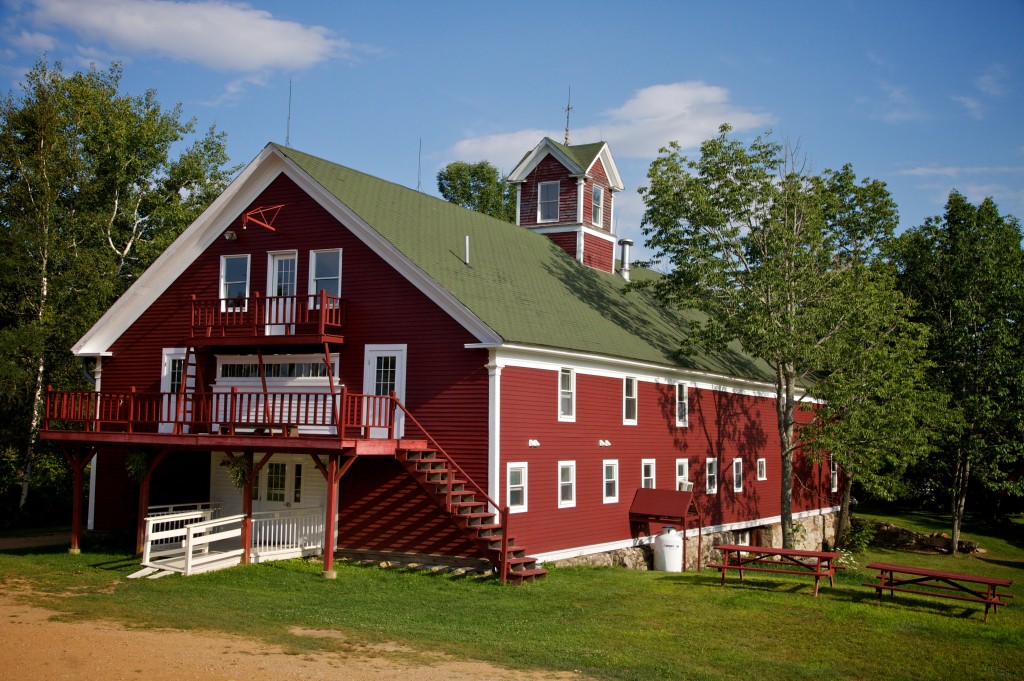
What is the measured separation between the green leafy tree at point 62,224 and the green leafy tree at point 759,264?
20605mm

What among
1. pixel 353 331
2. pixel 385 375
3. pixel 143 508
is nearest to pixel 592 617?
pixel 385 375

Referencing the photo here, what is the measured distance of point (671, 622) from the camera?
17078 mm

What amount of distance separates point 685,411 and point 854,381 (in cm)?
527

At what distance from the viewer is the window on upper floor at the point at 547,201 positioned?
1364 inches

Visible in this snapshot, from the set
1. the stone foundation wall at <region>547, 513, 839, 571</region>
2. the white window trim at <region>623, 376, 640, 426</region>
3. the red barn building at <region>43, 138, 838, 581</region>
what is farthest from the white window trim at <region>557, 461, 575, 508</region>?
the white window trim at <region>623, 376, 640, 426</region>

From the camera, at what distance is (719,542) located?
3253 centimetres

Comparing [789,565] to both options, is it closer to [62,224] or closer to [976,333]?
[976,333]

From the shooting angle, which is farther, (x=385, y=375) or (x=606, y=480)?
(x=606, y=480)

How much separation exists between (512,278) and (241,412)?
859 cm

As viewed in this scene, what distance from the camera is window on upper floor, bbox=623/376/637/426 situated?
2811cm

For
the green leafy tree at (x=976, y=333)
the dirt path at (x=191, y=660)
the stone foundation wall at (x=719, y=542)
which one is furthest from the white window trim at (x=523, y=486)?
the green leafy tree at (x=976, y=333)

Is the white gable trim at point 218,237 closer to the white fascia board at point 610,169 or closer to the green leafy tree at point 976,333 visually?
the white fascia board at point 610,169

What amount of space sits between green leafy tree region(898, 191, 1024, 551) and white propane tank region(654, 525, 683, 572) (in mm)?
→ 13170

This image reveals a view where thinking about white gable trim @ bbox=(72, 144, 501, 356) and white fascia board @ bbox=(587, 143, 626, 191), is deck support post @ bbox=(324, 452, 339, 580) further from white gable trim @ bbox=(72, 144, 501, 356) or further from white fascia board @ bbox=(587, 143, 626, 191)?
white fascia board @ bbox=(587, 143, 626, 191)
